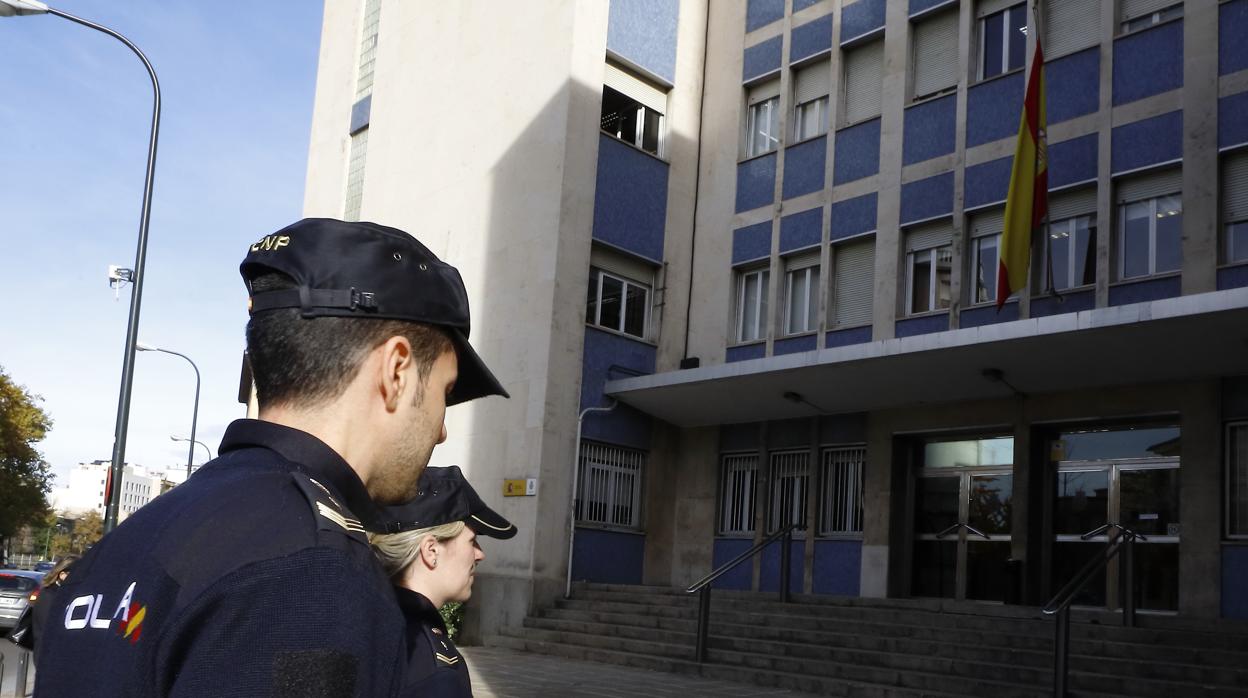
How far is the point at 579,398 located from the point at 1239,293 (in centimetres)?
1109

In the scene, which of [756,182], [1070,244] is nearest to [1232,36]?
[1070,244]

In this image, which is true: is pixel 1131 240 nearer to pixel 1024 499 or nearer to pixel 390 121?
pixel 1024 499

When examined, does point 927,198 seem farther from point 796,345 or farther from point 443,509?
point 443,509

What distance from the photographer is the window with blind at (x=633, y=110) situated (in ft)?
74.8

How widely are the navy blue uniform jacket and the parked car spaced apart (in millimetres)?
25823

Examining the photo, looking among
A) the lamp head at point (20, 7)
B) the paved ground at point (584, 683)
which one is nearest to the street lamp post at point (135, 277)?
the lamp head at point (20, 7)

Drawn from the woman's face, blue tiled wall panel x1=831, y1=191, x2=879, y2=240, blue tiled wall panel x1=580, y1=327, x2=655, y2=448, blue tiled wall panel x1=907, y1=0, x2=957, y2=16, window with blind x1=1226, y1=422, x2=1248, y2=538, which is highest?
blue tiled wall panel x1=907, y1=0, x2=957, y2=16

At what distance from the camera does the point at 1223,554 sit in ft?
49.7

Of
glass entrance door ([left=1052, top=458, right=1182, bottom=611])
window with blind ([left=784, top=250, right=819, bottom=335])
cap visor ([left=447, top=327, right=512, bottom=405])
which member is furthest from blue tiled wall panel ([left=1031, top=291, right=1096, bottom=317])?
cap visor ([left=447, top=327, right=512, bottom=405])

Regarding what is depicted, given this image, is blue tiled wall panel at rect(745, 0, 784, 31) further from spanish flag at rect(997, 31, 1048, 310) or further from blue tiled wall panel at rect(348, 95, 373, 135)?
blue tiled wall panel at rect(348, 95, 373, 135)

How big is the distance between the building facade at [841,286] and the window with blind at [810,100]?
70 mm

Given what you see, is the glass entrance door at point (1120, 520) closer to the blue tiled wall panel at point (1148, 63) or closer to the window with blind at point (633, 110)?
the blue tiled wall panel at point (1148, 63)

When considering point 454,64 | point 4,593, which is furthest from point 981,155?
point 4,593

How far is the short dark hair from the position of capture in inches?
64.3
